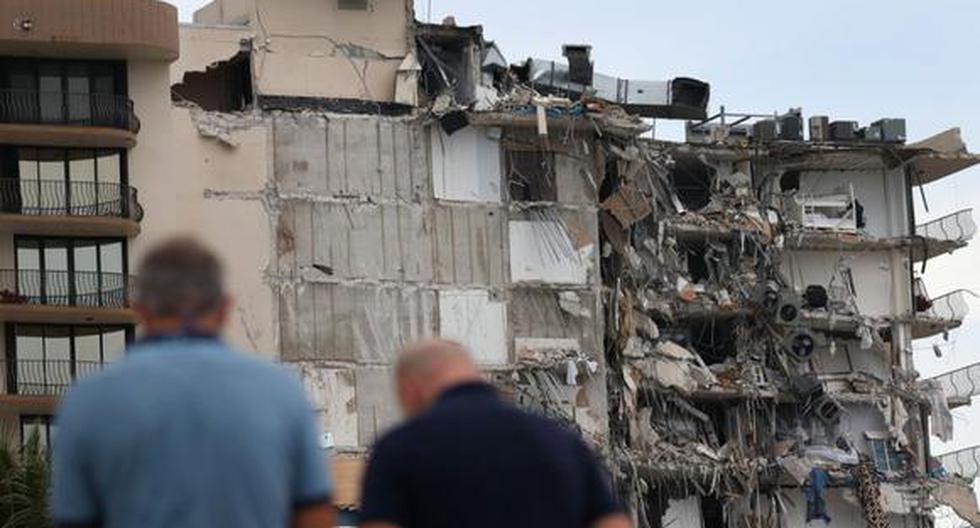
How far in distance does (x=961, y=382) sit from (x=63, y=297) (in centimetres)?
3220

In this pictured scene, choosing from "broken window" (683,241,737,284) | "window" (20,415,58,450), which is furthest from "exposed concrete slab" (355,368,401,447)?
"broken window" (683,241,737,284)

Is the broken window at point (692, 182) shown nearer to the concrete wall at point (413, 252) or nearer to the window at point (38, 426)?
the concrete wall at point (413, 252)

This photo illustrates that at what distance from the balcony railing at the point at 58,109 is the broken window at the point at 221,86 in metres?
3.77

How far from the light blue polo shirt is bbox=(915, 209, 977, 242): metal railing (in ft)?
278

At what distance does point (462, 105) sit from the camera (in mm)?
83250

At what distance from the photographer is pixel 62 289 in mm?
76625

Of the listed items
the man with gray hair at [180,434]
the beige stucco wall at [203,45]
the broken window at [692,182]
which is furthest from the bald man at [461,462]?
the broken window at [692,182]

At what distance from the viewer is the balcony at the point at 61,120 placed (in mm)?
77000

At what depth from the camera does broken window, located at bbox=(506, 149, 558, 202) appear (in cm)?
8350

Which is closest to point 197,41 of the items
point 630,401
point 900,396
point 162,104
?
point 162,104

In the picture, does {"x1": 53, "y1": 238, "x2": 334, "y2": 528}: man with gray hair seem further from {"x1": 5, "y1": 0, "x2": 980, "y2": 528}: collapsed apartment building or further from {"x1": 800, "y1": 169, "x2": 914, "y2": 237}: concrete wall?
{"x1": 800, "y1": 169, "x2": 914, "y2": 237}: concrete wall

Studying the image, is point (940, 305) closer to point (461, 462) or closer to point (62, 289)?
point (62, 289)

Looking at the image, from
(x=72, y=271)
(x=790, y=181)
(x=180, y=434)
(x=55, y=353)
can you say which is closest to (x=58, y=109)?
(x=72, y=271)

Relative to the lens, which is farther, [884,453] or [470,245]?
[884,453]
